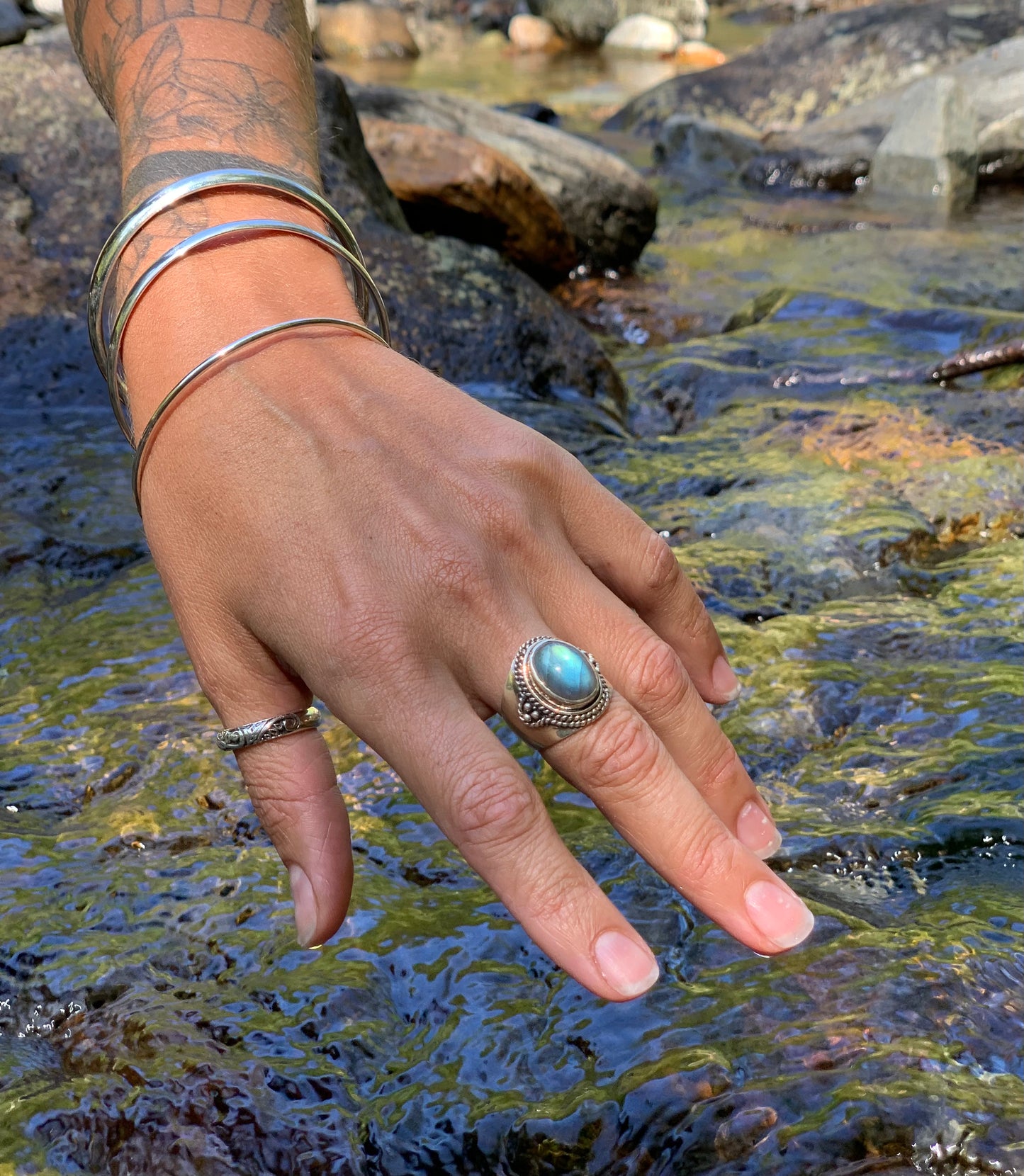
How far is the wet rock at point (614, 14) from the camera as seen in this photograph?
71.6 feet

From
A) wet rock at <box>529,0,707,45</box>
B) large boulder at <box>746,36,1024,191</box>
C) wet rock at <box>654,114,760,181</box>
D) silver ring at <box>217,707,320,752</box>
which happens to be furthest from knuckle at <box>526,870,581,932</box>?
wet rock at <box>529,0,707,45</box>

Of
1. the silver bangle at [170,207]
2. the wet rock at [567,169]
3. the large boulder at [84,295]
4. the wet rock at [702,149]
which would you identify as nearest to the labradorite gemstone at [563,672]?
the silver bangle at [170,207]

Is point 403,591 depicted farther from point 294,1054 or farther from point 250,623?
point 294,1054

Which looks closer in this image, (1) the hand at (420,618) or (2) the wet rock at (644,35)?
(1) the hand at (420,618)

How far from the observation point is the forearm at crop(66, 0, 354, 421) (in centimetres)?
153

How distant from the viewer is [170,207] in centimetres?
162

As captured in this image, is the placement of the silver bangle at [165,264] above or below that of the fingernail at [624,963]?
above

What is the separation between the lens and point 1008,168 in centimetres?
901

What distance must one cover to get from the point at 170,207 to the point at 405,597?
2.33 feet

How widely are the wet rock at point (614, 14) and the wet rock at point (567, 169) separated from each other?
16.9m

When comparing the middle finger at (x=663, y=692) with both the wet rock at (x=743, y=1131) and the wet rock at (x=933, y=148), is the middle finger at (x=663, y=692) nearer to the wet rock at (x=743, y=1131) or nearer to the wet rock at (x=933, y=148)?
the wet rock at (x=743, y=1131)

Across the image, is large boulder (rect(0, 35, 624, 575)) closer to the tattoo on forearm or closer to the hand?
the tattoo on forearm

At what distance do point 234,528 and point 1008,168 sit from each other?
928cm

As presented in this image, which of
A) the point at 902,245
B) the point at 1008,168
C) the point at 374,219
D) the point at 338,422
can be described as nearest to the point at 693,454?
the point at 374,219
